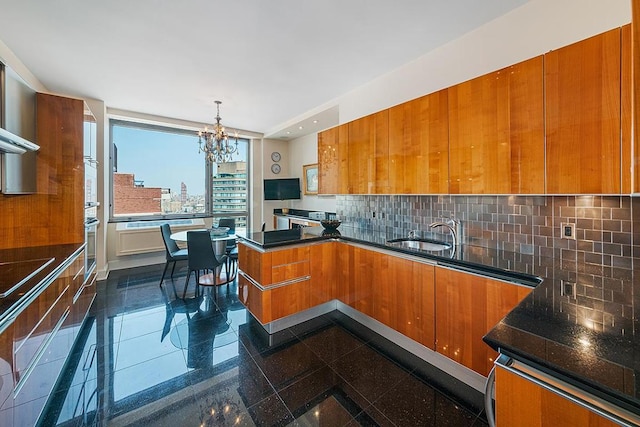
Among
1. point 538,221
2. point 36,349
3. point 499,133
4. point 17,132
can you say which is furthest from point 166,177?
point 538,221

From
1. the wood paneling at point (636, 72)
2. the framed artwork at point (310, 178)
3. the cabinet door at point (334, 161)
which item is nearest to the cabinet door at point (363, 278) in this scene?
the cabinet door at point (334, 161)

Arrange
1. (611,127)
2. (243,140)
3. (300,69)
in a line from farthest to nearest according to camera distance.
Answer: (243,140) → (300,69) → (611,127)

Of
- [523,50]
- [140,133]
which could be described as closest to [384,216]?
[523,50]

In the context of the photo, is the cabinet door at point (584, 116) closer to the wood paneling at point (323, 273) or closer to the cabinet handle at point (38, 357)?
the wood paneling at point (323, 273)

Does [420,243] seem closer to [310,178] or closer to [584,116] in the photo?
[584,116]

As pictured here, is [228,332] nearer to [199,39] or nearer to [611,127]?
[199,39]

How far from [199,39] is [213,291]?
3.03 metres

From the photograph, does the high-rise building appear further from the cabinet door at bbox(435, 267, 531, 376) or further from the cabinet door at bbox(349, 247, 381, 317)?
the cabinet door at bbox(435, 267, 531, 376)

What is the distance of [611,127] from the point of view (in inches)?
56.9

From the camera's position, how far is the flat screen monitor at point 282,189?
609cm

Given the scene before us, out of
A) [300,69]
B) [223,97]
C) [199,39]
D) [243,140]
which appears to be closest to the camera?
[199,39]

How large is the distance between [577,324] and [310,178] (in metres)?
5.24

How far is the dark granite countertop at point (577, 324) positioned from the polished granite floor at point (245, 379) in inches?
36.2

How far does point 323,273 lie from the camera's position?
2.82 meters
